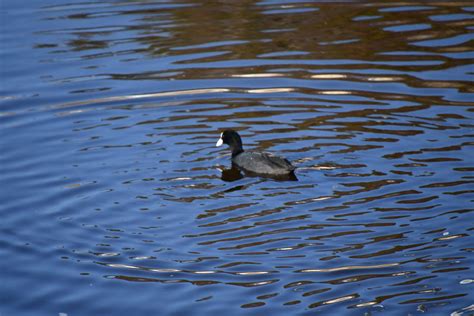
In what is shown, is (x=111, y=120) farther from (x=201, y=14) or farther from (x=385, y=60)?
(x=201, y=14)

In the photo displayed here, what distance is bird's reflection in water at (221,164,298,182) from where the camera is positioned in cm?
1109

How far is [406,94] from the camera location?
13.7 m

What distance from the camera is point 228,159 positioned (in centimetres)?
1238

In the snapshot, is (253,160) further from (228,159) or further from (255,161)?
(228,159)

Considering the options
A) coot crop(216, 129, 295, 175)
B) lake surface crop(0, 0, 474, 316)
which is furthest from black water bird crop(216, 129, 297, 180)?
lake surface crop(0, 0, 474, 316)

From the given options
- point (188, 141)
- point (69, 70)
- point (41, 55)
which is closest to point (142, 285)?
point (188, 141)

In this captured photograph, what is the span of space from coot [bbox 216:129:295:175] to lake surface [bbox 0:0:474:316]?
0.19 meters

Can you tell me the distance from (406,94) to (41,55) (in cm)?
643

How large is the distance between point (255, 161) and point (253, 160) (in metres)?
0.03

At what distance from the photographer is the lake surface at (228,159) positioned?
838cm

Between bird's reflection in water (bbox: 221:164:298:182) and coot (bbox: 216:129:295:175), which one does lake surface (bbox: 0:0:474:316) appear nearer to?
bird's reflection in water (bbox: 221:164:298:182)

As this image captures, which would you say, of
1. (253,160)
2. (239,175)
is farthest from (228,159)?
(253,160)

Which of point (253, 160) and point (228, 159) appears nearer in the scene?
point (253, 160)

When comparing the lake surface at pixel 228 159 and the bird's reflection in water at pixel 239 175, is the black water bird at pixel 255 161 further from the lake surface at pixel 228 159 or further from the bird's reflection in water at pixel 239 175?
the lake surface at pixel 228 159
